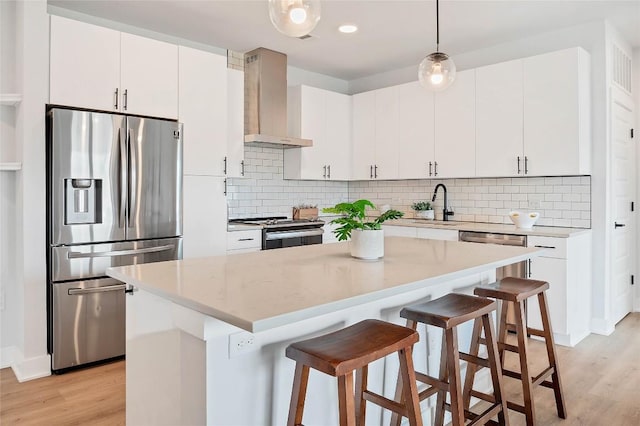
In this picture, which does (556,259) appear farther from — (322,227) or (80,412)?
(80,412)

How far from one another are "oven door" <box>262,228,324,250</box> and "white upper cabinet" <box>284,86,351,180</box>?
73 cm

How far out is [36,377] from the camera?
120 inches

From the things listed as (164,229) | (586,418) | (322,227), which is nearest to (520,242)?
(586,418)

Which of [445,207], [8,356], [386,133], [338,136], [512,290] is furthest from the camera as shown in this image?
[338,136]

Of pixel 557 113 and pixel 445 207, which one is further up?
pixel 557 113

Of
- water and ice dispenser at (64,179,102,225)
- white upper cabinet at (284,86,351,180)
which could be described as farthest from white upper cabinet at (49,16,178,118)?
white upper cabinet at (284,86,351,180)

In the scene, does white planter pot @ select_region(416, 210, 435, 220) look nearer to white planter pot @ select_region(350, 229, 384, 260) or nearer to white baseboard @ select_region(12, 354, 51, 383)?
white planter pot @ select_region(350, 229, 384, 260)

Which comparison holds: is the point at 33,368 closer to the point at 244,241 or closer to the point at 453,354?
the point at 244,241

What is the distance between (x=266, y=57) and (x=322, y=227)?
1.87m

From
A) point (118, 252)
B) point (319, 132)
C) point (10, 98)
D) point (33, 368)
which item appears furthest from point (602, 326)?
point (10, 98)

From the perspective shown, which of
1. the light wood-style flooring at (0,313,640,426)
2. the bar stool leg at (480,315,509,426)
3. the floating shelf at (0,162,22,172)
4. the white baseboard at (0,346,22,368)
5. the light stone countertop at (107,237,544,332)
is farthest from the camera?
the white baseboard at (0,346,22,368)

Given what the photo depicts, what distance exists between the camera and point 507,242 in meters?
3.85

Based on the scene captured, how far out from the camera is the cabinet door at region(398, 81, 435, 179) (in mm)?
4781

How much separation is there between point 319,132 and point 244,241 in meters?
1.73
